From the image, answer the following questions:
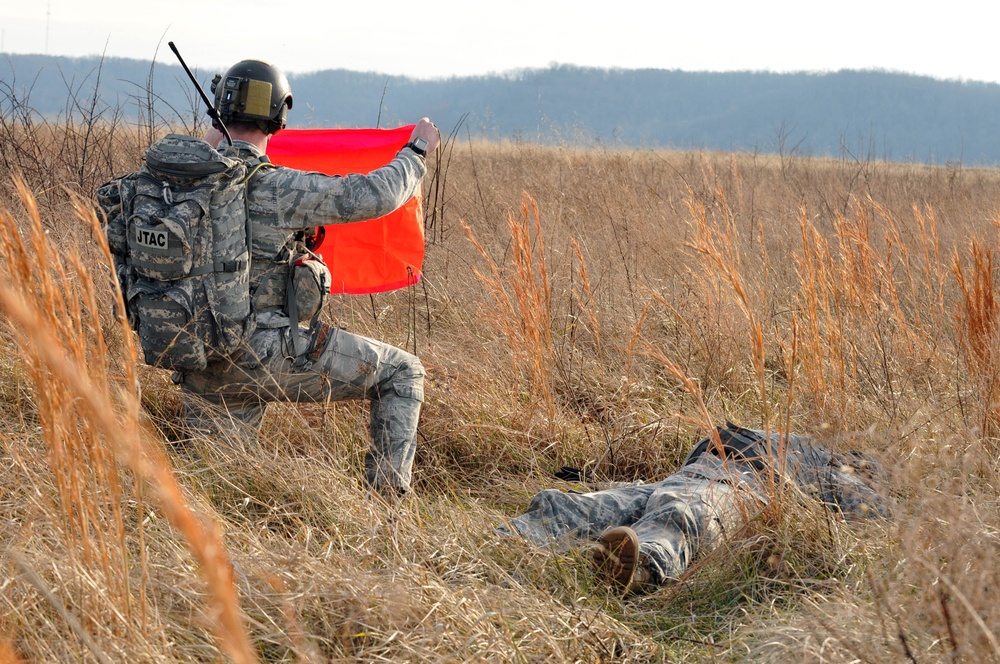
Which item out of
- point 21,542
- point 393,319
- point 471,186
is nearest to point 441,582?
point 21,542

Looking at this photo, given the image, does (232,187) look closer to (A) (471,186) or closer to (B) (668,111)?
(A) (471,186)

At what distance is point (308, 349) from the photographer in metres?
3.41

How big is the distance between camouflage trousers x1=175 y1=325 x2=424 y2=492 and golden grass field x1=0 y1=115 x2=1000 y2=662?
0.47 ft

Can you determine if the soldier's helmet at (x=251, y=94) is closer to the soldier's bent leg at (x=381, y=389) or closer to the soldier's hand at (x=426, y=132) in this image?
the soldier's hand at (x=426, y=132)

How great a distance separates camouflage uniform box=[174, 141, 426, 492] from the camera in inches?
129

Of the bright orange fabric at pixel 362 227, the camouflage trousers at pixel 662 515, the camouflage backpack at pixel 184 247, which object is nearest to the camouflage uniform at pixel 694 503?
the camouflage trousers at pixel 662 515

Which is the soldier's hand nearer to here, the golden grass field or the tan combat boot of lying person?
the golden grass field

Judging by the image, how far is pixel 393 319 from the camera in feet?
17.6

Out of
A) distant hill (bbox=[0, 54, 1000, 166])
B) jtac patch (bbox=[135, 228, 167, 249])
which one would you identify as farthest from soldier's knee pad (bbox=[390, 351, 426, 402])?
distant hill (bbox=[0, 54, 1000, 166])

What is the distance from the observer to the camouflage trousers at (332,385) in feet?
11.1

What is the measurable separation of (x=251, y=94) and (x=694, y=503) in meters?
2.19

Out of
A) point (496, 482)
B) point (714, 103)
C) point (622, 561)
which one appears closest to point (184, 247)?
point (496, 482)

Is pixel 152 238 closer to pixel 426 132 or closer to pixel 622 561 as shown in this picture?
pixel 426 132

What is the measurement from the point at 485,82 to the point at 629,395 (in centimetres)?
19591
